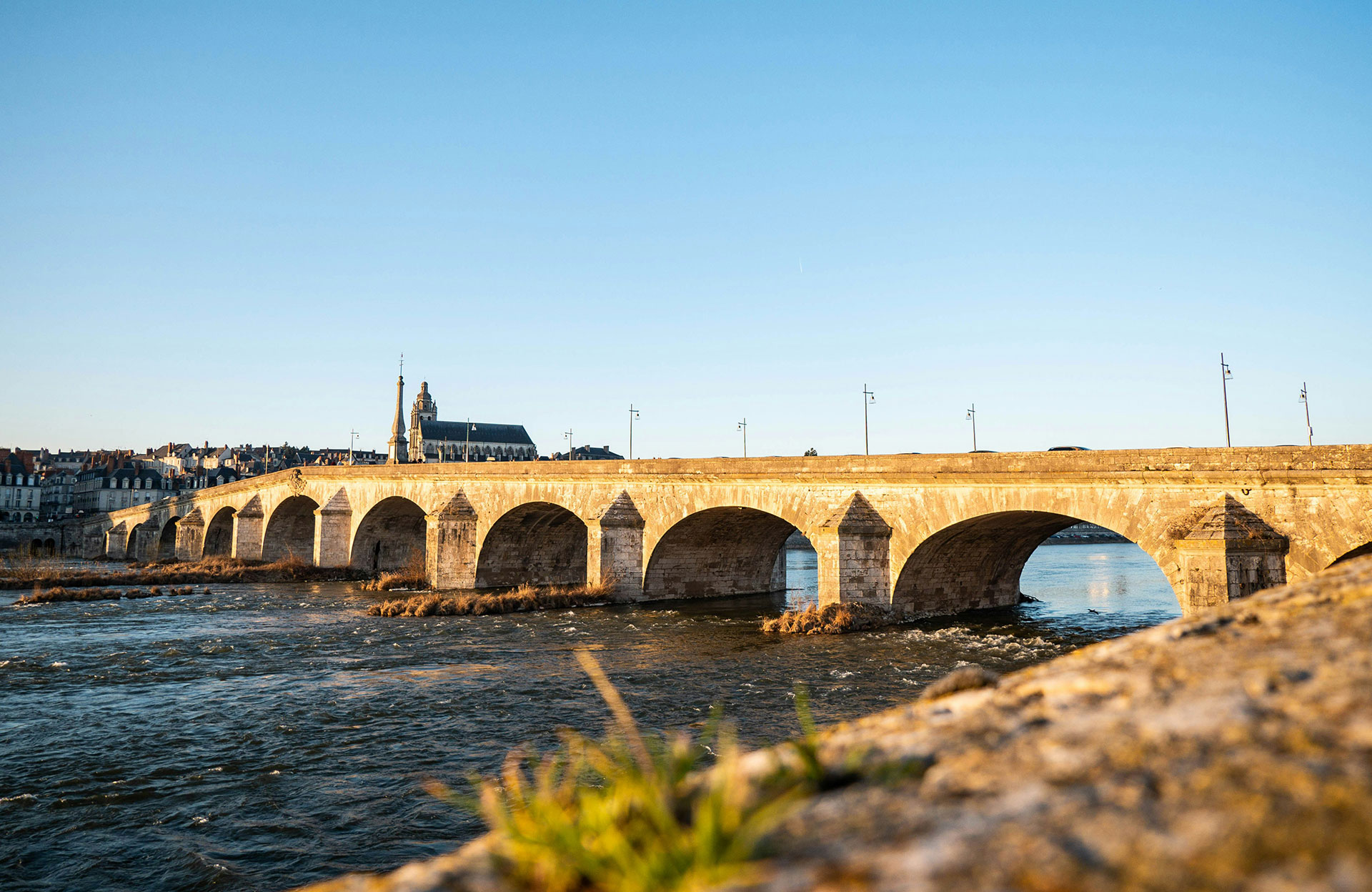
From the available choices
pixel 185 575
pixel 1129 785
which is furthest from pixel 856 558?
pixel 185 575

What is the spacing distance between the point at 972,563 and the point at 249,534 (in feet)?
130

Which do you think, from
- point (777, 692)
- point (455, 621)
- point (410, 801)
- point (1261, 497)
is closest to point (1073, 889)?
point (410, 801)

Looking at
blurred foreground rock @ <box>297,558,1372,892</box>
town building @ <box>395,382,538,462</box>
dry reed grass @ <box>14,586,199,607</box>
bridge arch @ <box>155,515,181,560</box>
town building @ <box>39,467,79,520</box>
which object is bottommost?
dry reed grass @ <box>14,586,199,607</box>

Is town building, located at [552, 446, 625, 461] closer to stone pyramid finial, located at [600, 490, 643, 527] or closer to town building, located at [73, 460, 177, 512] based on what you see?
town building, located at [73, 460, 177, 512]

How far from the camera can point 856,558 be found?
21.9 metres

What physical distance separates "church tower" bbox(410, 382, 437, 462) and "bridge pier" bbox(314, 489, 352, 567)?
83.5 meters

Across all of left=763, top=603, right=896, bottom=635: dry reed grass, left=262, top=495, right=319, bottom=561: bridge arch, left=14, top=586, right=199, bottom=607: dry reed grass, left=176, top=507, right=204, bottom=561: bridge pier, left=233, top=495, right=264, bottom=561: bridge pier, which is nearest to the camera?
left=763, top=603, right=896, bottom=635: dry reed grass

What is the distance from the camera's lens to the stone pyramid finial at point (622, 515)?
28391 millimetres

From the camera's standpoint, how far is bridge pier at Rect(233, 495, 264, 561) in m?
47.3

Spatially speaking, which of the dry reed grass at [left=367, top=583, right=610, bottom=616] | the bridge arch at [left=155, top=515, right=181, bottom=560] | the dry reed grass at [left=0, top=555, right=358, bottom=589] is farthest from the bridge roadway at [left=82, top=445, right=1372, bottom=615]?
the bridge arch at [left=155, top=515, right=181, bottom=560]

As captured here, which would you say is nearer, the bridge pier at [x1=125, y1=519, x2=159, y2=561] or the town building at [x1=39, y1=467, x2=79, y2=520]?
the bridge pier at [x1=125, y1=519, x2=159, y2=561]

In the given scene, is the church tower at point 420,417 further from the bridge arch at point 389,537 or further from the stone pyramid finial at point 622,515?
the stone pyramid finial at point 622,515

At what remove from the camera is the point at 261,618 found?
25.9 meters

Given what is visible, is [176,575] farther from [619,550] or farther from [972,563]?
[972,563]
